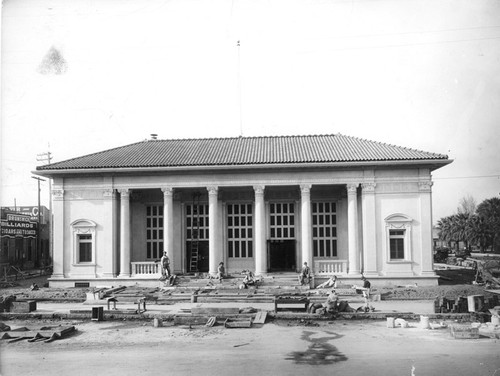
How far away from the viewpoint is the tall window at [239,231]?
31000 mm

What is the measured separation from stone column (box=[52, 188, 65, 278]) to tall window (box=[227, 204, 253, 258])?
971 centimetres

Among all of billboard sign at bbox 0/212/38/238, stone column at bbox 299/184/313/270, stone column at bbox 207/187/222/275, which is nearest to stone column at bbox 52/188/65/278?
stone column at bbox 207/187/222/275

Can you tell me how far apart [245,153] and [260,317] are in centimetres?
1419

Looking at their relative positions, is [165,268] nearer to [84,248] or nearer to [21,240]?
[84,248]

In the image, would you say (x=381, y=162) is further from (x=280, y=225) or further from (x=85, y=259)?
(x=85, y=259)

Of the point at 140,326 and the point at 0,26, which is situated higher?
the point at 0,26

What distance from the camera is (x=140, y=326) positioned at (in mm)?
18125

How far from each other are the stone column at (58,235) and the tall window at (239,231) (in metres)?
9.71

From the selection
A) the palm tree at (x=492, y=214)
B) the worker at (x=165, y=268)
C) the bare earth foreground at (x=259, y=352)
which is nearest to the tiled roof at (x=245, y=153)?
the worker at (x=165, y=268)

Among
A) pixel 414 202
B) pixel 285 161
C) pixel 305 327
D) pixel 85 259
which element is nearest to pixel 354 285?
pixel 414 202

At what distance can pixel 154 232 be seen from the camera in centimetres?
3156

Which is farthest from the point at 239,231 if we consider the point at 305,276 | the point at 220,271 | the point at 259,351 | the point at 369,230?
the point at 259,351

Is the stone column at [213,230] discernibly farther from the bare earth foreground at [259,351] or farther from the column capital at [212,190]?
the bare earth foreground at [259,351]

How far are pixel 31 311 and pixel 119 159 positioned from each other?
1203 centimetres
